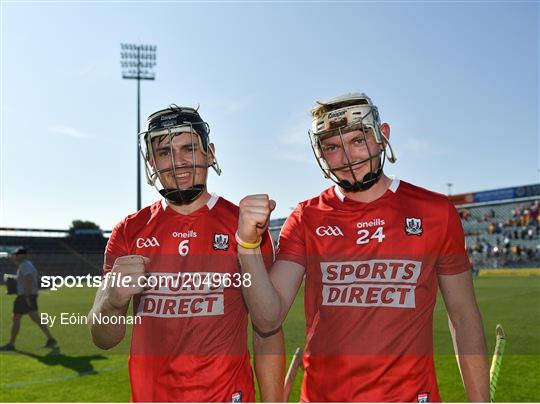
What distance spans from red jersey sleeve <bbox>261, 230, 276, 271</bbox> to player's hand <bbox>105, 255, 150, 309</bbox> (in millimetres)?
671

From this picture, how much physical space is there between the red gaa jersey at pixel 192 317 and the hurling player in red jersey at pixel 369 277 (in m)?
0.35

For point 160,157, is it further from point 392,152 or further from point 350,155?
point 392,152

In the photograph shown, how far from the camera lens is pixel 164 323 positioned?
11.3ft

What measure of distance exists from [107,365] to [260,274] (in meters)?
8.61

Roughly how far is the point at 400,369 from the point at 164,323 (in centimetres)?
134

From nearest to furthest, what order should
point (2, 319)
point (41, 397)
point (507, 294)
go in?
point (41, 397)
point (2, 319)
point (507, 294)

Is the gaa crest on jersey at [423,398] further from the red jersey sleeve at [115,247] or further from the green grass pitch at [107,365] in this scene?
the green grass pitch at [107,365]

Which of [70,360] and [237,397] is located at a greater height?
[237,397]

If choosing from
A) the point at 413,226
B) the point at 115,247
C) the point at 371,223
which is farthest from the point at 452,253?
the point at 115,247

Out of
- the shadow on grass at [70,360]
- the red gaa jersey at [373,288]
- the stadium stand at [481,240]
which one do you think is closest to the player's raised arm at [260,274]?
the red gaa jersey at [373,288]

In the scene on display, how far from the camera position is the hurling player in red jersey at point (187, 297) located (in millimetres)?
3383

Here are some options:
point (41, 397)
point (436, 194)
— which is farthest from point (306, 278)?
point (41, 397)

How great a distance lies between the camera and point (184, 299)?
342cm

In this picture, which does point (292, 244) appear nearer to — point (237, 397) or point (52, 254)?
point (237, 397)
